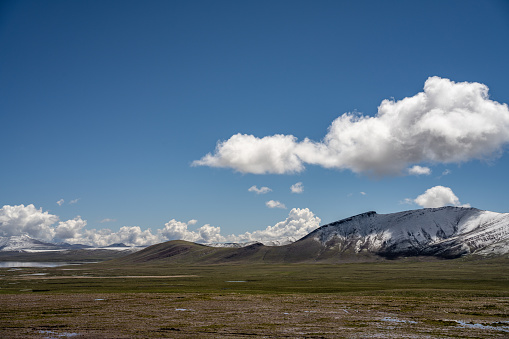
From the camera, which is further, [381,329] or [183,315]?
[183,315]

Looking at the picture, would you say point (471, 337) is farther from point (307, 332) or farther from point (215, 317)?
point (215, 317)

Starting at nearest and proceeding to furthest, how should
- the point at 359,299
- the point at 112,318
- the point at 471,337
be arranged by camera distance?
1. the point at 471,337
2. the point at 112,318
3. the point at 359,299

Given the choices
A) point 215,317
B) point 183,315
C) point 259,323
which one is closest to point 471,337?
point 259,323

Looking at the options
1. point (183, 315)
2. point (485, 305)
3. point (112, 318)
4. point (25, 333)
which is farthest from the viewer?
point (485, 305)

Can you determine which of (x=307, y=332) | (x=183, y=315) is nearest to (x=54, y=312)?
(x=183, y=315)

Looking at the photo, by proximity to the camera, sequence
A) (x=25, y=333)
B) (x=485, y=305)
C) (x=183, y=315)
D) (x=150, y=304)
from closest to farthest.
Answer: (x=25, y=333) → (x=183, y=315) → (x=485, y=305) → (x=150, y=304)

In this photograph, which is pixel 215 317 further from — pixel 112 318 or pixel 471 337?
pixel 471 337

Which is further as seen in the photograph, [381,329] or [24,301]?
[24,301]

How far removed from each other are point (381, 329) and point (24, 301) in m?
65.1

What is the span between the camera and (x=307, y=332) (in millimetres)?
42000

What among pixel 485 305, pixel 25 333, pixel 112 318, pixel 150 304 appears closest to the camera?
pixel 25 333

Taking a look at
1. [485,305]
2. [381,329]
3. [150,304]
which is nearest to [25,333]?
[150,304]

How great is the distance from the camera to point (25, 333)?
136 feet

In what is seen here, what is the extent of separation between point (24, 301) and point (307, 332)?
190 feet
